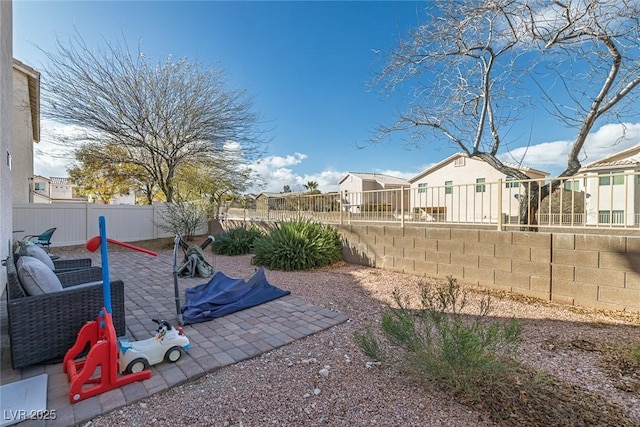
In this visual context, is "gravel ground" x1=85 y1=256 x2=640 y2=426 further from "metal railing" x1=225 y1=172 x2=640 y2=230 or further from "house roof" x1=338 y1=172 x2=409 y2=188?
"house roof" x1=338 y1=172 x2=409 y2=188

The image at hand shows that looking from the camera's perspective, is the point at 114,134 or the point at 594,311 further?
the point at 114,134

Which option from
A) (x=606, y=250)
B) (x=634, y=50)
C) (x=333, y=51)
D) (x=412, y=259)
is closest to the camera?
(x=606, y=250)

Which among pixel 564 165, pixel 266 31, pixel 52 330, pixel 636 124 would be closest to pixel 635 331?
pixel 564 165

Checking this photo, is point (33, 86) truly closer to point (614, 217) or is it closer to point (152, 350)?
point (152, 350)

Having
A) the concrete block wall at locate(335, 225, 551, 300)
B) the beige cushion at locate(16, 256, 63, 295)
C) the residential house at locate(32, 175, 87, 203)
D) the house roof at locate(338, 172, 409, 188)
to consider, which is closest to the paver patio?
the beige cushion at locate(16, 256, 63, 295)

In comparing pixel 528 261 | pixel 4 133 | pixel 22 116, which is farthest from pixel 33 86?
pixel 528 261

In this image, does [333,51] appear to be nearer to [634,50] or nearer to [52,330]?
[634,50]

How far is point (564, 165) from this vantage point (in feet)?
17.5

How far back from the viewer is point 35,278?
2391mm

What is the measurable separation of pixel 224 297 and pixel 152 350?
1577mm

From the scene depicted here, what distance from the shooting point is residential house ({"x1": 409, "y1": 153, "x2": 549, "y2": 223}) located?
16.5ft

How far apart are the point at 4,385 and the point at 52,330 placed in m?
0.42

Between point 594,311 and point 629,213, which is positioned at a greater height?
point 629,213

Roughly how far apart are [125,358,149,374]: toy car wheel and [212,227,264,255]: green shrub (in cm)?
604
